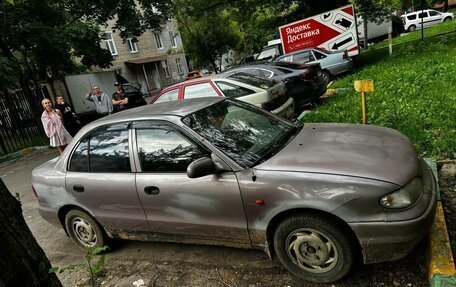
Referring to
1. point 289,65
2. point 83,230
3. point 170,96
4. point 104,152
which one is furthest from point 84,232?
point 289,65

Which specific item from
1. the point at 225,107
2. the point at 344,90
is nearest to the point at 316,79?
the point at 344,90

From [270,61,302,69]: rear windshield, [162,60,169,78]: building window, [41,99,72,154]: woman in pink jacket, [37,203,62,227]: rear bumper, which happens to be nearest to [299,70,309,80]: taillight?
[270,61,302,69]: rear windshield

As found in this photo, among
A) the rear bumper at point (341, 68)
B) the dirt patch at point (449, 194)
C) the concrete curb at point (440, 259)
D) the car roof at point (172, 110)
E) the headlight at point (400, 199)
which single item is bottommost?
the dirt patch at point (449, 194)

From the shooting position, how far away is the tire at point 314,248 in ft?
8.97

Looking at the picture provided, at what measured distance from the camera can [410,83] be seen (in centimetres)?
866

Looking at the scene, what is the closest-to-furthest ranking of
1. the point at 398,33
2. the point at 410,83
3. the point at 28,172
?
the point at 410,83, the point at 28,172, the point at 398,33

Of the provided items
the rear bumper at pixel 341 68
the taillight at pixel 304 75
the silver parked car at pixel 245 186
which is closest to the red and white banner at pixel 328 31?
the rear bumper at pixel 341 68

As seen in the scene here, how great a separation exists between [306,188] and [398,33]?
3288cm

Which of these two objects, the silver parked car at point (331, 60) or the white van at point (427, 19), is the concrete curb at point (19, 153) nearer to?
the silver parked car at point (331, 60)

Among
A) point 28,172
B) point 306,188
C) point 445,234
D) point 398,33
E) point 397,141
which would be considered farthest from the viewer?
point 398,33

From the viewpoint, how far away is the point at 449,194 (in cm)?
376

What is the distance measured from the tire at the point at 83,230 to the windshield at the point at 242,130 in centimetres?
178

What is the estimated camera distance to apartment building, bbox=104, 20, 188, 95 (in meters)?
32.7

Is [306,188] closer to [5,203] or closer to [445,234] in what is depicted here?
[445,234]
